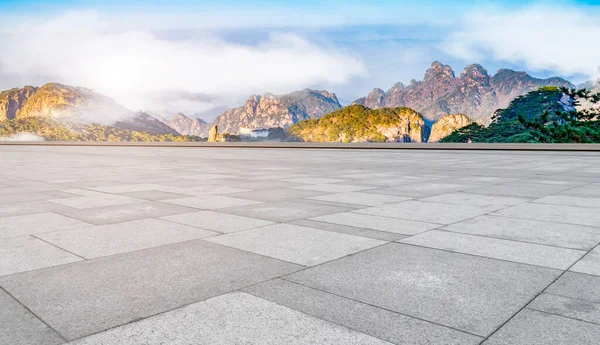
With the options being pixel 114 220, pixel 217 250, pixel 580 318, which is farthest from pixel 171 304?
pixel 114 220

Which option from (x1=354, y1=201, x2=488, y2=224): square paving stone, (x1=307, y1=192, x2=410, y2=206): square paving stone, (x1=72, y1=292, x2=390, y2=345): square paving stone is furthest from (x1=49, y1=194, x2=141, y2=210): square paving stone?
(x1=72, y1=292, x2=390, y2=345): square paving stone

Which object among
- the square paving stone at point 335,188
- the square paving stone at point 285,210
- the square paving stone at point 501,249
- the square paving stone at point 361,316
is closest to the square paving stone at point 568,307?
the square paving stone at point 361,316

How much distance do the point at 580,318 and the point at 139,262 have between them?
164 inches

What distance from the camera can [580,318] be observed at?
3.70 meters

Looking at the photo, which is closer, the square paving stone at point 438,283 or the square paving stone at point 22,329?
the square paving stone at point 22,329

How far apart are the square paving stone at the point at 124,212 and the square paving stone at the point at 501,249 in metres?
4.35

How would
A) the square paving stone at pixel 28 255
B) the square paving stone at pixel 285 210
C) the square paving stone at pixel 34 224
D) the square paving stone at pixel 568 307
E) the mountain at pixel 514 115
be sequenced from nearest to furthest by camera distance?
the square paving stone at pixel 568 307, the square paving stone at pixel 28 255, the square paving stone at pixel 34 224, the square paving stone at pixel 285 210, the mountain at pixel 514 115


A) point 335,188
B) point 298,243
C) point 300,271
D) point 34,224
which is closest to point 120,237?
point 34,224

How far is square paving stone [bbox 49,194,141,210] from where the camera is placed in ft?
31.2

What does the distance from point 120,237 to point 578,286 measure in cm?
535

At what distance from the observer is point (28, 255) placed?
5.63m

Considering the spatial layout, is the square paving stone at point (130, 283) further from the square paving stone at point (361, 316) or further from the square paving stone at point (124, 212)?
the square paving stone at point (124, 212)

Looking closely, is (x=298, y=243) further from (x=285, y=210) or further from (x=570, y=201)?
(x=570, y=201)

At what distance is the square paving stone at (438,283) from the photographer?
3.84m
